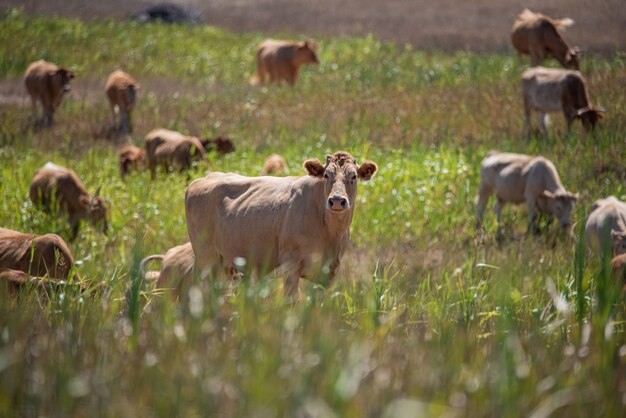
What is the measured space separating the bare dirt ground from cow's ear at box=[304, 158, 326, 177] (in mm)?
21578

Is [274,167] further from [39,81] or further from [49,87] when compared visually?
[39,81]

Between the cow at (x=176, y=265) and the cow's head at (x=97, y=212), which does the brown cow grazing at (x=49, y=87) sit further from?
the cow at (x=176, y=265)

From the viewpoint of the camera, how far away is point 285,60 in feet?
96.9

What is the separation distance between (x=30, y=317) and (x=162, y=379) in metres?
1.80

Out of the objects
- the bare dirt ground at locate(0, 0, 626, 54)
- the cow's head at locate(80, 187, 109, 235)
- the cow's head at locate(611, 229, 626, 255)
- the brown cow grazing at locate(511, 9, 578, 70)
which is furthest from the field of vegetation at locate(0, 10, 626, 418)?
the bare dirt ground at locate(0, 0, 626, 54)

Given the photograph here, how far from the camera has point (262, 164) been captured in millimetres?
16859

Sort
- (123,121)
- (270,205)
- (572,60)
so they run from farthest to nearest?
(572,60), (123,121), (270,205)

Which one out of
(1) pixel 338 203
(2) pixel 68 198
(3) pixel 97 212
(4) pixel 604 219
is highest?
(1) pixel 338 203

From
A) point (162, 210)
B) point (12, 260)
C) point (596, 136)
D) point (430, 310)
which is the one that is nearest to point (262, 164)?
point (162, 210)

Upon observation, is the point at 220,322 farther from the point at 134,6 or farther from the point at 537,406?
the point at 134,6

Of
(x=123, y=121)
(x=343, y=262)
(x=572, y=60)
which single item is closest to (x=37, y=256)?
(x=343, y=262)

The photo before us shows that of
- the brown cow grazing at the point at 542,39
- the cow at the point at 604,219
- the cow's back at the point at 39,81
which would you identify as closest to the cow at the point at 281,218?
the cow at the point at 604,219

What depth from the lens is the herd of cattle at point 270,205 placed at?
818 centimetres

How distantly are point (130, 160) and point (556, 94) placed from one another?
8.47m
